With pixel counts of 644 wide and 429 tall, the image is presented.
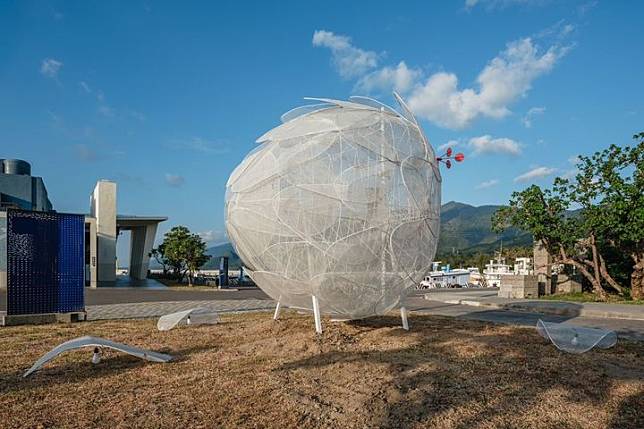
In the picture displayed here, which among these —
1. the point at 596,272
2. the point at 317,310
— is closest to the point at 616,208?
the point at 596,272

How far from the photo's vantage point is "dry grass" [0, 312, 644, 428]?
550cm

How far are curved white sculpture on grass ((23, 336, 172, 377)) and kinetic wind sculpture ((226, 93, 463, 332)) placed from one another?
261 cm

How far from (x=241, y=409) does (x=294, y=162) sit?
15.2 feet

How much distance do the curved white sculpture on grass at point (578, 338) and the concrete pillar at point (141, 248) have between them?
115 ft

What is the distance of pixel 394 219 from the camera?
8.95 m

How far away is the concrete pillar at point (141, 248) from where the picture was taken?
40.0 meters

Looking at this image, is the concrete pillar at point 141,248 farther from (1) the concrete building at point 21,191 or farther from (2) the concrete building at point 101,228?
(1) the concrete building at point 21,191

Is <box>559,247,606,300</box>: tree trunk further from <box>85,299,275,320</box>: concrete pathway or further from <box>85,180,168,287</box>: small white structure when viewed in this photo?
<box>85,180,168,287</box>: small white structure

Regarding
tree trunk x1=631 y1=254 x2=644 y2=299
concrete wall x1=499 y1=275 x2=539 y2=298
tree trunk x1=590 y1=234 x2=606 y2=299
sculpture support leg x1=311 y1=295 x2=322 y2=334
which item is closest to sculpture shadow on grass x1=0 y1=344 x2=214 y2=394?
sculpture support leg x1=311 y1=295 x2=322 y2=334

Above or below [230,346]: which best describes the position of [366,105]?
above

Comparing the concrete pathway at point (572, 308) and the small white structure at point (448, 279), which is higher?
the concrete pathway at point (572, 308)

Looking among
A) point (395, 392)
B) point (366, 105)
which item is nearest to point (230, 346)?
point (395, 392)

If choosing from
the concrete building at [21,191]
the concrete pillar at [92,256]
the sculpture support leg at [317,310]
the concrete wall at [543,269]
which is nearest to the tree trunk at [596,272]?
the concrete wall at [543,269]

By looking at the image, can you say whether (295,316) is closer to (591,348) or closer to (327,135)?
(327,135)
